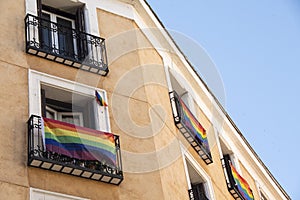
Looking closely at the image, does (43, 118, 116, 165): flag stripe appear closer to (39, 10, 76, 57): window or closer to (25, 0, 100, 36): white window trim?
(39, 10, 76, 57): window

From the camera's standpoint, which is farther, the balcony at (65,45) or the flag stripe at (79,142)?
the balcony at (65,45)

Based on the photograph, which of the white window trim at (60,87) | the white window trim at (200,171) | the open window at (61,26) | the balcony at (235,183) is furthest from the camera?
the balcony at (235,183)

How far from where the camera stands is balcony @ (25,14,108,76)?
20828 millimetres

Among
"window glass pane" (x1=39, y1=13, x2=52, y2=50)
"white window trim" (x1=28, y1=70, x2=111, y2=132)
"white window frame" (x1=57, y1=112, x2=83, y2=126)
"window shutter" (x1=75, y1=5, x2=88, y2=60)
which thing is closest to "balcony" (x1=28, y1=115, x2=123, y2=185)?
"white window trim" (x1=28, y1=70, x2=111, y2=132)

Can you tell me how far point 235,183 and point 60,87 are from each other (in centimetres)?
843

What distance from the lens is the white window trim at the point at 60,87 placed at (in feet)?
63.8

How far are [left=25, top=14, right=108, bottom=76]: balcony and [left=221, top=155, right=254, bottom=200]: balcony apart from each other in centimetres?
685

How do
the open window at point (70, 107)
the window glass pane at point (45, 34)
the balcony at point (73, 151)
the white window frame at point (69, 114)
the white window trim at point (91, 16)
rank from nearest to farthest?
the balcony at point (73, 151)
the open window at point (70, 107)
the white window frame at point (69, 114)
the window glass pane at point (45, 34)
the white window trim at point (91, 16)

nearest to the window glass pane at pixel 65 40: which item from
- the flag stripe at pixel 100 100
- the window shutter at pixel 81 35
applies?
the window shutter at pixel 81 35

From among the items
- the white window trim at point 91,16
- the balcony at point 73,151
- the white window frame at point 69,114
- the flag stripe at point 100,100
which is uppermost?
the white window trim at point 91,16

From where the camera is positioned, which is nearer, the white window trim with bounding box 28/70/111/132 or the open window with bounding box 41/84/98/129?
the white window trim with bounding box 28/70/111/132

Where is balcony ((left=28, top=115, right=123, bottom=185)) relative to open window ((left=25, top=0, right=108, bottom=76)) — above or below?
below

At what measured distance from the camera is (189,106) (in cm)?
2647

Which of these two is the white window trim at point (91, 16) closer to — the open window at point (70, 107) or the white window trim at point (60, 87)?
the white window trim at point (60, 87)
